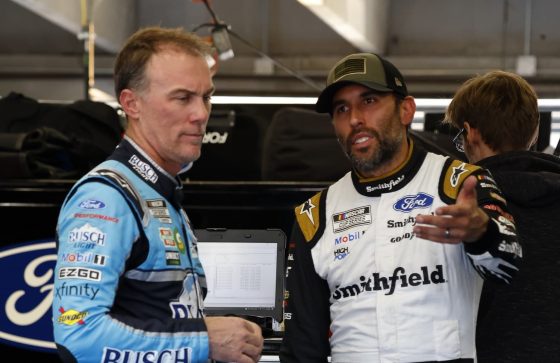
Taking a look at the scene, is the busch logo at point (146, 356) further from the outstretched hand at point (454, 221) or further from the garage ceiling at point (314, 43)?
the garage ceiling at point (314, 43)

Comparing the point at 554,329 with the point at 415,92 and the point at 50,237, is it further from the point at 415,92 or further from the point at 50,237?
the point at 415,92

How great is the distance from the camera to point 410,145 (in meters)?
2.21

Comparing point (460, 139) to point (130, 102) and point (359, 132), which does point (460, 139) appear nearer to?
point (359, 132)

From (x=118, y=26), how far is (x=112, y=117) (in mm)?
4578

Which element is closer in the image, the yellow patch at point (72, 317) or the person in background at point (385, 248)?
the yellow patch at point (72, 317)

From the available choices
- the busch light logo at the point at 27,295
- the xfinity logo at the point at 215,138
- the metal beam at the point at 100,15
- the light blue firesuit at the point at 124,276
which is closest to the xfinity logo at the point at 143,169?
the light blue firesuit at the point at 124,276

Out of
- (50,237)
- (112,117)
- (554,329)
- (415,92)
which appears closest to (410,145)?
(554,329)

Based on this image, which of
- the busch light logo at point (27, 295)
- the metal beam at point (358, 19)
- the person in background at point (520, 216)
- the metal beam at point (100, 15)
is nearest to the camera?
the person in background at point (520, 216)

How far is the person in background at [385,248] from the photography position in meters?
1.99

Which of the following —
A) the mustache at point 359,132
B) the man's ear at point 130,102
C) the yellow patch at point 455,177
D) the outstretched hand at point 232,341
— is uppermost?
the mustache at point 359,132

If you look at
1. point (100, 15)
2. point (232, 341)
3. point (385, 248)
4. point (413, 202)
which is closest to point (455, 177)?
point (413, 202)

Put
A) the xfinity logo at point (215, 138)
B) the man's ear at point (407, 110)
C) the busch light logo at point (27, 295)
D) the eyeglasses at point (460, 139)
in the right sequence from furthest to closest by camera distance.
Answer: the xfinity logo at point (215, 138)
the busch light logo at point (27, 295)
the eyeglasses at point (460, 139)
the man's ear at point (407, 110)

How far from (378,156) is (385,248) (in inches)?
8.6

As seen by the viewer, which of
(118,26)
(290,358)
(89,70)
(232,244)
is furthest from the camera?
(118,26)
